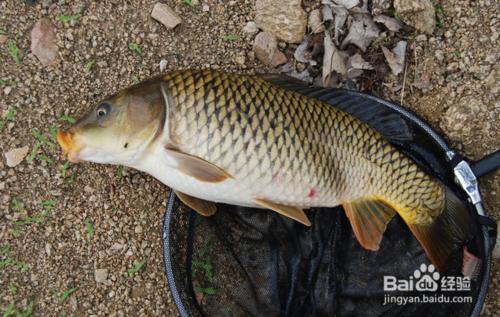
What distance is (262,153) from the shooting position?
6.02ft

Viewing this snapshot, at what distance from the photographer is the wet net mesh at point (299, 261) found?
2.08 meters

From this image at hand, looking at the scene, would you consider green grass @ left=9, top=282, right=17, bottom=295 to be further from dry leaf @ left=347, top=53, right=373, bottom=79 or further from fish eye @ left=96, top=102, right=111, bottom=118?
dry leaf @ left=347, top=53, right=373, bottom=79

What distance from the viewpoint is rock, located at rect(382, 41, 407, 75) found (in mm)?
2307

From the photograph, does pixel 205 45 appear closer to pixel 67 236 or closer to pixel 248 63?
pixel 248 63

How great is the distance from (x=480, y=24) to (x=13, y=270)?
1970 millimetres

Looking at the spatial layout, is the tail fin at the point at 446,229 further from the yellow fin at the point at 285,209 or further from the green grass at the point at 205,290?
the green grass at the point at 205,290

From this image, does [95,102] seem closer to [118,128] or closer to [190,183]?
[118,128]

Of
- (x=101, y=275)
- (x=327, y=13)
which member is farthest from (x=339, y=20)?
(x=101, y=275)

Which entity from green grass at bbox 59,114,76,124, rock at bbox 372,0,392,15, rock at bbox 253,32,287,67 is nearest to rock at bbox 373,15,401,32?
rock at bbox 372,0,392,15

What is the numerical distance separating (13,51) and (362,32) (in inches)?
52.4

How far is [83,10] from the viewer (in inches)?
92.6

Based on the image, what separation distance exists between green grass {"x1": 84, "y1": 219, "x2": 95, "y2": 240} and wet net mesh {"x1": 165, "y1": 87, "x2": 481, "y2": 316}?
0.38m

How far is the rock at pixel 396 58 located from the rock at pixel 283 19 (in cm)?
33

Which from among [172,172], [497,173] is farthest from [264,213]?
[497,173]
